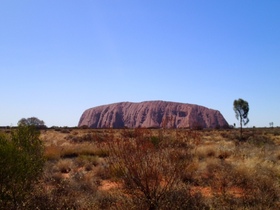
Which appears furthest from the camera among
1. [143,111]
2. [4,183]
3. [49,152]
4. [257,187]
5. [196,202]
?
[143,111]

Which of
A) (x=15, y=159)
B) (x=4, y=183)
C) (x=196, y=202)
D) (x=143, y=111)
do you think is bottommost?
(x=196, y=202)

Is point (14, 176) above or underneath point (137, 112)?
underneath

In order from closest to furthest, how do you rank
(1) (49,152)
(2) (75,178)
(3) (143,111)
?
(2) (75,178) < (1) (49,152) < (3) (143,111)

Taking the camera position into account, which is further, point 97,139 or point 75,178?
point 75,178

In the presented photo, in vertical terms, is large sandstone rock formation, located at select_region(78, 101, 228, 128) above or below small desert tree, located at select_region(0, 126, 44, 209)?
above

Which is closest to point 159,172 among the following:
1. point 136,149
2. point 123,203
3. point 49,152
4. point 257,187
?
point 136,149

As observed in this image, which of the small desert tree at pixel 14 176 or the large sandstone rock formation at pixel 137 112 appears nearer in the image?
the small desert tree at pixel 14 176

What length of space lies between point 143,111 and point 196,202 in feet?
443

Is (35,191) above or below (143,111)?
below

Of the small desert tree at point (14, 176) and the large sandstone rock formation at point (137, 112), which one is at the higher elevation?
the large sandstone rock formation at point (137, 112)

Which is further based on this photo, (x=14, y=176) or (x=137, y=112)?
(x=137, y=112)

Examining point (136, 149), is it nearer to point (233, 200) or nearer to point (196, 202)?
point (196, 202)

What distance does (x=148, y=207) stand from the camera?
20.4ft

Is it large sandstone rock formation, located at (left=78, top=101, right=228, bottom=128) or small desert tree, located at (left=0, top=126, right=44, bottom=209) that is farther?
large sandstone rock formation, located at (left=78, top=101, right=228, bottom=128)
